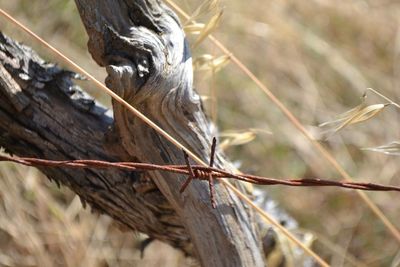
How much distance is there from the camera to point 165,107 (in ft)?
4.92

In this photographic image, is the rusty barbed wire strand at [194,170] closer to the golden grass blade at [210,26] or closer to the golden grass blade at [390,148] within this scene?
the golden grass blade at [390,148]

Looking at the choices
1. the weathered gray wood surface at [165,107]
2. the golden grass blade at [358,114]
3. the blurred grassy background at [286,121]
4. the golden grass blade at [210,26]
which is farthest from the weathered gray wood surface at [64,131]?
the blurred grassy background at [286,121]

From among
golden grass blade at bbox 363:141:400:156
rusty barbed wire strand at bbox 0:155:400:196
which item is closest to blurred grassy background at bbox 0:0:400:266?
golden grass blade at bbox 363:141:400:156

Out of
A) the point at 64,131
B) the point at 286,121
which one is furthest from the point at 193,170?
the point at 286,121

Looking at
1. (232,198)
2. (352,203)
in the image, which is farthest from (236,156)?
(232,198)

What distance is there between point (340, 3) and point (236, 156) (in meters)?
1.19

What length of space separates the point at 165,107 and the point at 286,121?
2.26m

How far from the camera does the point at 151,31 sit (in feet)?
4.86

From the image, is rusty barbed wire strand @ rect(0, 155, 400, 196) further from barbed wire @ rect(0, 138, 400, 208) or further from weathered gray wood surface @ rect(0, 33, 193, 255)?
weathered gray wood surface @ rect(0, 33, 193, 255)

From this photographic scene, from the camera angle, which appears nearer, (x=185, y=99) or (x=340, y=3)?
(x=185, y=99)

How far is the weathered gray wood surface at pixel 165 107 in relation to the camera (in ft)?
4.70

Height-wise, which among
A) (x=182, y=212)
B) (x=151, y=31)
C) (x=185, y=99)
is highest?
(x=151, y=31)

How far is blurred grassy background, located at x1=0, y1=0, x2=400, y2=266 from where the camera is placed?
298 centimetres

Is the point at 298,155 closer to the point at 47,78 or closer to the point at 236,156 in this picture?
the point at 236,156
